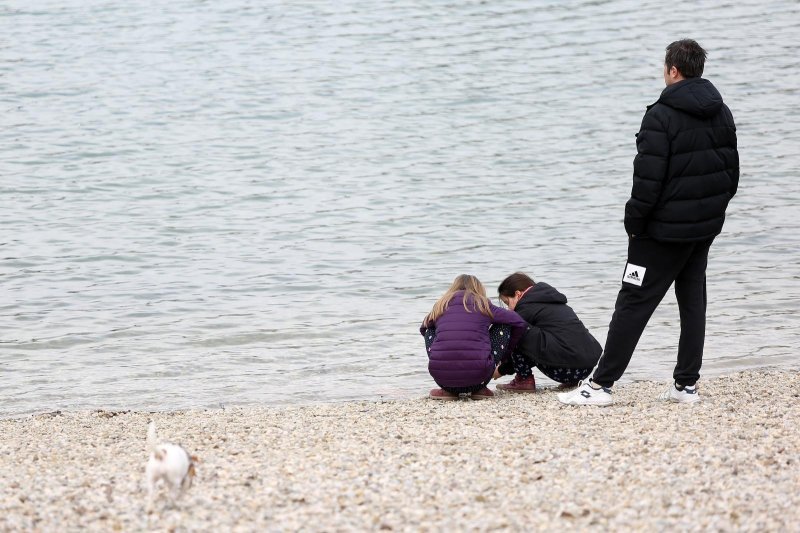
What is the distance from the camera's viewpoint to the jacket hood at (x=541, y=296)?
7.70 m

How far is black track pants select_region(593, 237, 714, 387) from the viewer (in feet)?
20.3

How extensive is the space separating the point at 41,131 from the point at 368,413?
1570 cm

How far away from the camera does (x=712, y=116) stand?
239 inches

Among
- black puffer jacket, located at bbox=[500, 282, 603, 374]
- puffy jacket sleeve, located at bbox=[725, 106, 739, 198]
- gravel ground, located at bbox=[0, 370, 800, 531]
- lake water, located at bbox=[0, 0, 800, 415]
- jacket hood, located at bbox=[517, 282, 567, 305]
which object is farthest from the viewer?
lake water, located at bbox=[0, 0, 800, 415]

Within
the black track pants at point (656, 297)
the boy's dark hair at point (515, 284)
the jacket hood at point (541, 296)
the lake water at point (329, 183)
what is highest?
the black track pants at point (656, 297)

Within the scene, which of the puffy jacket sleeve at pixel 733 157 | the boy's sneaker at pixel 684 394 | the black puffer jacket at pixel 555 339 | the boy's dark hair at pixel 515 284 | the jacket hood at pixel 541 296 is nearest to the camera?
the puffy jacket sleeve at pixel 733 157

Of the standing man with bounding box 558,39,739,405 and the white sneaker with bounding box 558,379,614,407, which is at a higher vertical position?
the standing man with bounding box 558,39,739,405

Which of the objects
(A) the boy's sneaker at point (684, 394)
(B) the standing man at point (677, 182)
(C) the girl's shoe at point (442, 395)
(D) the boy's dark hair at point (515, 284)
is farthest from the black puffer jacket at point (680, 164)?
(C) the girl's shoe at point (442, 395)

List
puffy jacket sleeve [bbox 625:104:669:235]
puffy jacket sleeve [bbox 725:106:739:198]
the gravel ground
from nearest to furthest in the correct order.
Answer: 1. the gravel ground
2. puffy jacket sleeve [bbox 625:104:669:235]
3. puffy jacket sleeve [bbox 725:106:739:198]

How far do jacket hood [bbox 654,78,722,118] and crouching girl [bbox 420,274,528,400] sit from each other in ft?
6.50

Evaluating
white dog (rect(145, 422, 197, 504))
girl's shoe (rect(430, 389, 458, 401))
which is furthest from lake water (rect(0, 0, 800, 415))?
white dog (rect(145, 422, 197, 504))

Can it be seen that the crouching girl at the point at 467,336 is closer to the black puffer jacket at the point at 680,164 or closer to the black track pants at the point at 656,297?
the black track pants at the point at 656,297

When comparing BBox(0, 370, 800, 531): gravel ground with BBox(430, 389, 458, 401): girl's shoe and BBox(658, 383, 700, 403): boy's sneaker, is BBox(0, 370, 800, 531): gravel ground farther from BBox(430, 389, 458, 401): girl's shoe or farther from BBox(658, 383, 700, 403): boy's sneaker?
BBox(430, 389, 458, 401): girl's shoe

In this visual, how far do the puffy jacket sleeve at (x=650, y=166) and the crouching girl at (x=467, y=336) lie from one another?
161 centimetres
